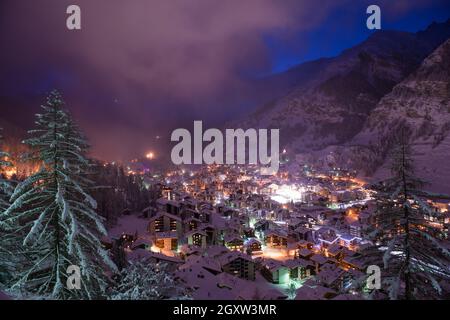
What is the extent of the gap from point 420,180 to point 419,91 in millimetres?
213586

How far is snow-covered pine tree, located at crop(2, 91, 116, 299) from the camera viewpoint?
33.1 ft

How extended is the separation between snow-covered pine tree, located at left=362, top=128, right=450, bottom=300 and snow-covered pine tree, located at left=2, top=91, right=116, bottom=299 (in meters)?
10.6

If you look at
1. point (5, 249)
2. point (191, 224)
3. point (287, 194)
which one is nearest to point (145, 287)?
point (5, 249)

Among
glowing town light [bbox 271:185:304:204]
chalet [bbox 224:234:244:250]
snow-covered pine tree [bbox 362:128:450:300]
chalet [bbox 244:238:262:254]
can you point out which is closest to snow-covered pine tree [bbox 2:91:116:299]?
snow-covered pine tree [bbox 362:128:450:300]

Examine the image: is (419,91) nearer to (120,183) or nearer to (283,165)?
(283,165)

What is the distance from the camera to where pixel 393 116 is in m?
188

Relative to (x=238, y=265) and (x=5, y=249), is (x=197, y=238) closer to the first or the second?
(x=238, y=265)

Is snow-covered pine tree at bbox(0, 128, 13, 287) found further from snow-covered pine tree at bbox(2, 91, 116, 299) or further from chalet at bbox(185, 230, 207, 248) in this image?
chalet at bbox(185, 230, 207, 248)

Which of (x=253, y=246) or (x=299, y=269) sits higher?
(x=253, y=246)

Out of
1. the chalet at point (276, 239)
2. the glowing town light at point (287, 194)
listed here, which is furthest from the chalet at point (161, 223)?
the glowing town light at point (287, 194)

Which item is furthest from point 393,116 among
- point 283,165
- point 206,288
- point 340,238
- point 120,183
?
point 206,288

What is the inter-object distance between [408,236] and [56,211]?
13.4m

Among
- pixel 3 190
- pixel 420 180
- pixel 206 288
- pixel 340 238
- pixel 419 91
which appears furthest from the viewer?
pixel 419 91

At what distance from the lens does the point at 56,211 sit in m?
10.6
